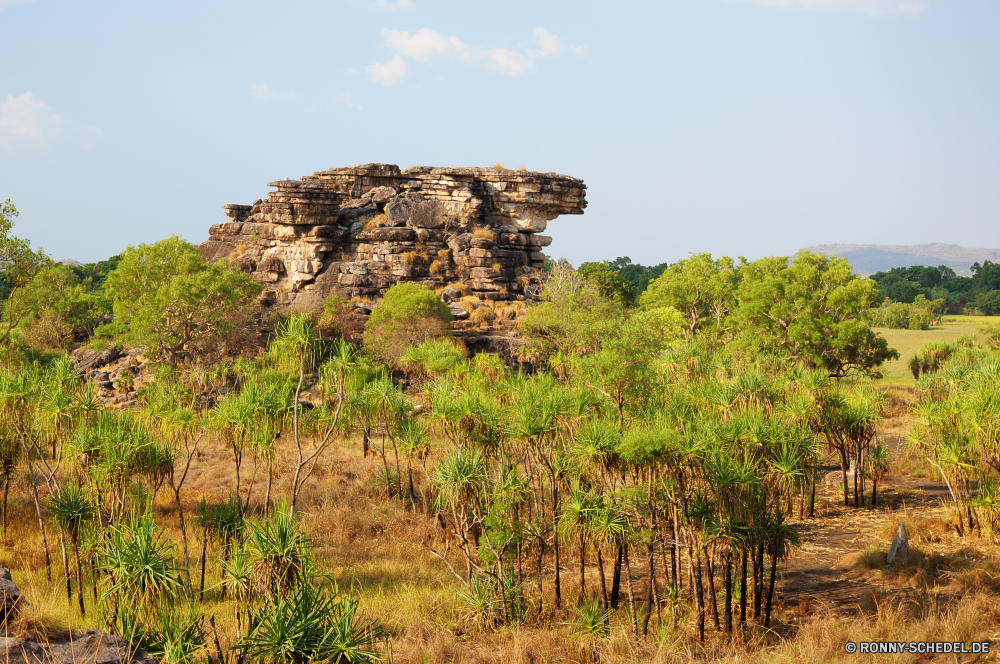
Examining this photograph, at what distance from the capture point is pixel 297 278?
4597 centimetres

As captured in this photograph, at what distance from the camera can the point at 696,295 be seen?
149ft

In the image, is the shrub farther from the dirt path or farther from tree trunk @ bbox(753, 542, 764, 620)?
tree trunk @ bbox(753, 542, 764, 620)

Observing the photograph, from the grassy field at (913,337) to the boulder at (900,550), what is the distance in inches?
1078

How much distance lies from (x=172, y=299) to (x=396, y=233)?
15.4m

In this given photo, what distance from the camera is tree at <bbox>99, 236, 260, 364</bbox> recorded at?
35.0 meters

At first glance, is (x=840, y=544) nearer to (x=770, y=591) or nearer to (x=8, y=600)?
(x=770, y=591)

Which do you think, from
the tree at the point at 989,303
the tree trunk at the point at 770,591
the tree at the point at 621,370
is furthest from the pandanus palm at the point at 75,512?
the tree at the point at 989,303

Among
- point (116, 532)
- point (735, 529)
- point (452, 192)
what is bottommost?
point (735, 529)

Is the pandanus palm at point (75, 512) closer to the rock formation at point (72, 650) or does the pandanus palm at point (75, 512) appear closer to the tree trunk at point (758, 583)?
the rock formation at point (72, 650)

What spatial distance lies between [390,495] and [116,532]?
12046mm

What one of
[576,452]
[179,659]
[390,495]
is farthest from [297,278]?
[179,659]

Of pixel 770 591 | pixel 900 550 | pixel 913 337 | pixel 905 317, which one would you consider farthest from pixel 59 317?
pixel 905 317

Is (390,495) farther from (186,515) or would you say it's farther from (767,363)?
(767,363)

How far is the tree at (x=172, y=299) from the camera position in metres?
35.0
